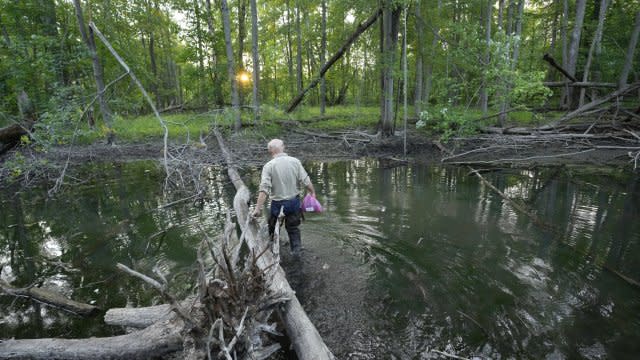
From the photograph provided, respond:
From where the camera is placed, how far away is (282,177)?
5.40m

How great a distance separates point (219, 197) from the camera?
932cm

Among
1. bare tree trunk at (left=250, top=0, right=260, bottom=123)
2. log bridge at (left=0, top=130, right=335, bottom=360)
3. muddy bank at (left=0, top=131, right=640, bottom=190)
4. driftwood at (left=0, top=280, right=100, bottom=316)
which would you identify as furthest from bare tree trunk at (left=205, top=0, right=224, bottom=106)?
log bridge at (left=0, top=130, right=335, bottom=360)

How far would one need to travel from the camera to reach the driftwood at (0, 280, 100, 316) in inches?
163

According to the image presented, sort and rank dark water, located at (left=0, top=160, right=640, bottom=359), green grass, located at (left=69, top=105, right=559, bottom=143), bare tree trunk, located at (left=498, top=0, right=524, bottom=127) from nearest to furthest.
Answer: dark water, located at (left=0, top=160, right=640, bottom=359) → bare tree trunk, located at (left=498, top=0, right=524, bottom=127) → green grass, located at (left=69, top=105, right=559, bottom=143)

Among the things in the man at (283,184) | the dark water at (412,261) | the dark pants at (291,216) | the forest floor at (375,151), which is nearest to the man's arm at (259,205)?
the man at (283,184)

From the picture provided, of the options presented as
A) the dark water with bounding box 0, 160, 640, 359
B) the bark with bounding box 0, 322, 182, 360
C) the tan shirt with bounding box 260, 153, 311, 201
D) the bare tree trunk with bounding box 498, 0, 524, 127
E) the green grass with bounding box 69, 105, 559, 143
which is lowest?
the dark water with bounding box 0, 160, 640, 359

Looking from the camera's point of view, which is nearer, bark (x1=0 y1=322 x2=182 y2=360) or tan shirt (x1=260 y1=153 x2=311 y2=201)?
bark (x1=0 y1=322 x2=182 y2=360)

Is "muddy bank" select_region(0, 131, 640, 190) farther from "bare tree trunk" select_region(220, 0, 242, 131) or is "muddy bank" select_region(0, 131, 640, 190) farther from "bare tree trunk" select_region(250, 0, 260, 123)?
"bare tree trunk" select_region(250, 0, 260, 123)

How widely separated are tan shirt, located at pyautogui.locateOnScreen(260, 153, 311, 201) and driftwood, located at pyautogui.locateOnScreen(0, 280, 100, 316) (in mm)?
2749

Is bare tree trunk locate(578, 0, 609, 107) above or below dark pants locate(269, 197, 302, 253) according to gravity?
above

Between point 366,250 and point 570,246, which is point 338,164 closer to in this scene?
point 366,250

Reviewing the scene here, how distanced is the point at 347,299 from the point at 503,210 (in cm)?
508

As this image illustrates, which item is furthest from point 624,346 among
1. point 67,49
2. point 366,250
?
point 67,49

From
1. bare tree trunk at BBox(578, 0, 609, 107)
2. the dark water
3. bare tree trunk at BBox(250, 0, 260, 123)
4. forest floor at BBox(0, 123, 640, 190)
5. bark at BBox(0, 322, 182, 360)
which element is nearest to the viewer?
bark at BBox(0, 322, 182, 360)
